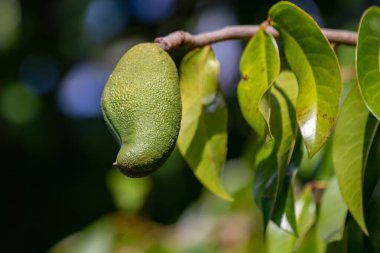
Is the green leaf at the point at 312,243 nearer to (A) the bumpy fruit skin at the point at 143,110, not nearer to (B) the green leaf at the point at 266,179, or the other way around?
(B) the green leaf at the point at 266,179

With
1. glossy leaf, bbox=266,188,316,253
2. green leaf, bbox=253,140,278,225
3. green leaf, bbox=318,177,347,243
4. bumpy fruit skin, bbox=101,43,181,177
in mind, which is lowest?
glossy leaf, bbox=266,188,316,253

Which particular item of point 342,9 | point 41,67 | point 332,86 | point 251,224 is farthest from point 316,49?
point 41,67

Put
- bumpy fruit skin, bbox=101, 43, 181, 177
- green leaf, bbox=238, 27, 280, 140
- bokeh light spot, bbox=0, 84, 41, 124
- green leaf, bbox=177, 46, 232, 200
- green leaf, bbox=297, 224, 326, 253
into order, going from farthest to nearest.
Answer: bokeh light spot, bbox=0, 84, 41, 124 → green leaf, bbox=297, 224, 326, 253 → green leaf, bbox=177, 46, 232, 200 → green leaf, bbox=238, 27, 280, 140 → bumpy fruit skin, bbox=101, 43, 181, 177

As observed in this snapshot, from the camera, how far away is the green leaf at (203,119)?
47.6 inches

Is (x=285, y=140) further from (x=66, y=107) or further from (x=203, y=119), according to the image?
(x=66, y=107)

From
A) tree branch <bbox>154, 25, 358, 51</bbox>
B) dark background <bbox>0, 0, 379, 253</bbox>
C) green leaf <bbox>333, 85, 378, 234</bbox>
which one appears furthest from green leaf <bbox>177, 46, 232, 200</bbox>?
dark background <bbox>0, 0, 379, 253</bbox>

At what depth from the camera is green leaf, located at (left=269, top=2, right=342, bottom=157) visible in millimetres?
1015

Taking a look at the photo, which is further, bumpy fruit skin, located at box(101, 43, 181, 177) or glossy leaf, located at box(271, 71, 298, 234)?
glossy leaf, located at box(271, 71, 298, 234)

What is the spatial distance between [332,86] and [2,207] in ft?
10.8

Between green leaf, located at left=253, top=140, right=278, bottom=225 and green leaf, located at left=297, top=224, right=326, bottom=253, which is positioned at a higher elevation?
green leaf, located at left=253, top=140, right=278, bottom=225

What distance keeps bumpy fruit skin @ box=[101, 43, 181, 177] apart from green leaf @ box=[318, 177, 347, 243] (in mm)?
445

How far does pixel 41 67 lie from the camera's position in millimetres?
4039

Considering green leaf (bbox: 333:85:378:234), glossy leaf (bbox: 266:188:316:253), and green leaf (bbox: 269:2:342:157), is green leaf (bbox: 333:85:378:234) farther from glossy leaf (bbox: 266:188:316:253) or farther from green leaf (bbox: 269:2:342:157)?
glossy leaf (bbox: 266:188:316:253)

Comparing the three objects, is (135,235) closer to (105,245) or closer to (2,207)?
(105,245)
